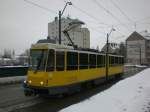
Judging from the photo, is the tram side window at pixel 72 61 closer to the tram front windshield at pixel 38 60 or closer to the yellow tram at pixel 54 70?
the yellow tram at pixel 54 70

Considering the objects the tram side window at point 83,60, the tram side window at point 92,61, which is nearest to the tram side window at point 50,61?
the tram side window at point 83,60

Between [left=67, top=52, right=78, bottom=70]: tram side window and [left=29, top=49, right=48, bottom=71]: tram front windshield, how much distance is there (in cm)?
161

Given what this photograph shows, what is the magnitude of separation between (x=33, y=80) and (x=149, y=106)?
5553mm

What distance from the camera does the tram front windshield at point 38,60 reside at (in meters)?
13.3

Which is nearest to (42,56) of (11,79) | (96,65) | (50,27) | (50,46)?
(50,46)

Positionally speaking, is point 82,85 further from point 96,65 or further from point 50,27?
point 50,27

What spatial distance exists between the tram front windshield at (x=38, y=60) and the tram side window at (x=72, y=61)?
161cm

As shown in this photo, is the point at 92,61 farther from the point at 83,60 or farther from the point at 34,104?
the point at 34,104

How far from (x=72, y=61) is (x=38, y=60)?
2258 mm

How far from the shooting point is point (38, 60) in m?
13.5

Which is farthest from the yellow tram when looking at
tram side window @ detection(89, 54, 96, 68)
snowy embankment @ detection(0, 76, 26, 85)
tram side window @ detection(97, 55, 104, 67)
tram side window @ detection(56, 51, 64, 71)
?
snowy embankment @ detection(0, 76, 26, 85)

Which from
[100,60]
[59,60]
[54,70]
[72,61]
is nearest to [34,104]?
[54,70]

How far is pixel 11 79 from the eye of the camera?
2345 centimetres

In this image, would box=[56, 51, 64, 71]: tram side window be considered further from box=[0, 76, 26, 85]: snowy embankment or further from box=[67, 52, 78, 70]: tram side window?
box=[0, 76, 26, 85]: snowy embankment
